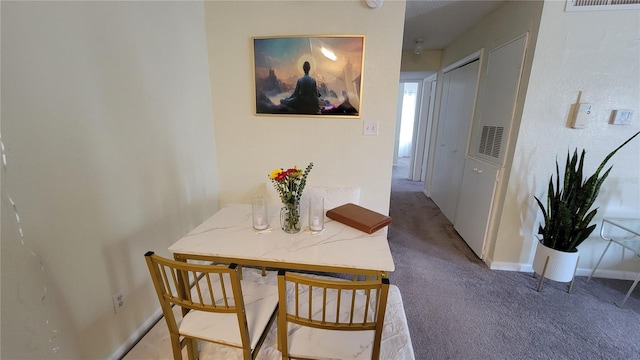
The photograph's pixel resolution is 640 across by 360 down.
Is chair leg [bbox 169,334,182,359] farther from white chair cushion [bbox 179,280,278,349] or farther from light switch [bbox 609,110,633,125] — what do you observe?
light switch [bbox 609,110,633,125]

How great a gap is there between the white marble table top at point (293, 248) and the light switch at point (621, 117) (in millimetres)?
2044

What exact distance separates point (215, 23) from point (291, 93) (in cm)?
83

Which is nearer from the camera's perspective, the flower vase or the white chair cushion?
the white chair cushion

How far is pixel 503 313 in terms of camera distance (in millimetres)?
1773

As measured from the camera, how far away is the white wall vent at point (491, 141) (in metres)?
2.25

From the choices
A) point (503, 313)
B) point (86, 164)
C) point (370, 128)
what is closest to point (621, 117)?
point (503, 313)

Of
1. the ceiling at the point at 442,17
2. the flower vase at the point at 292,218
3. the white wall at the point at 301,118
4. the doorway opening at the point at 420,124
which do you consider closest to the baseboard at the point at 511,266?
the white wall at the point at 301,118

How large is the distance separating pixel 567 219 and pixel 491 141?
0.87m

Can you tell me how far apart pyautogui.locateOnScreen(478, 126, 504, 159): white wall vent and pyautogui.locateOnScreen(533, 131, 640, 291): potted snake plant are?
449 millimetres

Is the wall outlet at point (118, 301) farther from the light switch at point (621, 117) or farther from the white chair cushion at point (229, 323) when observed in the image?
the light switch at point (621, 117)

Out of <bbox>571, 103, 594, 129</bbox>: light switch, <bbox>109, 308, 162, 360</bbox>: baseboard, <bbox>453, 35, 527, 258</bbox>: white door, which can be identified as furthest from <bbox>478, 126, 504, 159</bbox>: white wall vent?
<bbox>109, 308, 162, 360</bbox>: baseboard

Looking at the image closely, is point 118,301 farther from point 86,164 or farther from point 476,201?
point 476,201

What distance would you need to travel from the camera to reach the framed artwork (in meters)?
1.97

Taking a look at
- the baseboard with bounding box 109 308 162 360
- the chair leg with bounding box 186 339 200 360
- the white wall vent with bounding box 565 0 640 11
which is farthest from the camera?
the white wall vent with bounding box 565 0 640 11
